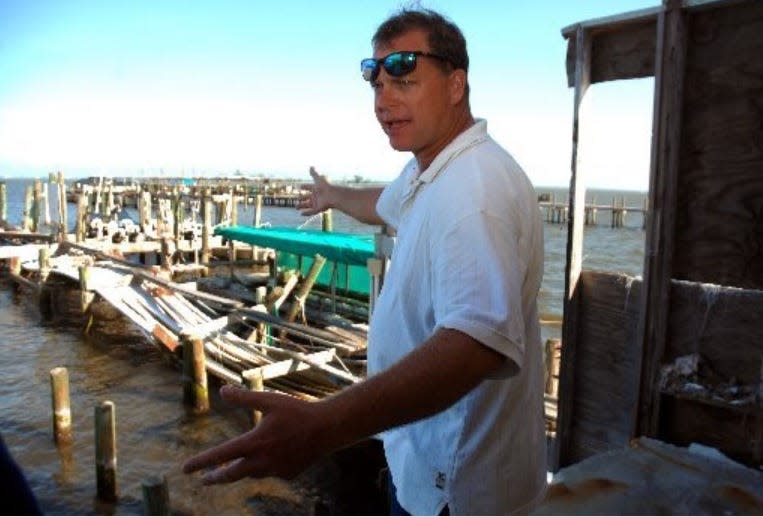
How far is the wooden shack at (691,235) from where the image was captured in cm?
273

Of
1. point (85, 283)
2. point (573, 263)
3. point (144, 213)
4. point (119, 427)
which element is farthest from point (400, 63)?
point (144, 213)

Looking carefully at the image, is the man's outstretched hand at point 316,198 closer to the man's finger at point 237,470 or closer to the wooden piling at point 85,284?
the man's finger at point 237,470

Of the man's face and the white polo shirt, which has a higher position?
the man's face

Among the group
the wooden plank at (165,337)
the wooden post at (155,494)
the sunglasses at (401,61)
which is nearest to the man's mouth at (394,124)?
the sunglasses at (401,61)

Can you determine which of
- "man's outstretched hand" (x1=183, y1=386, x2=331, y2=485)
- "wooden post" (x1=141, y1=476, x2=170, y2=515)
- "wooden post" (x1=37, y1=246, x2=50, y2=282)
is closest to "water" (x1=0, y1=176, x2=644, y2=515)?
"wooden post" (x1=37, y1=246, x2=50, y2=282)

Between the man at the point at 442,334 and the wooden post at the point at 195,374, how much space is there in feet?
30.6

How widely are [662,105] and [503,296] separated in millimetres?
2084

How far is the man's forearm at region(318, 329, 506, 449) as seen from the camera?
129cm

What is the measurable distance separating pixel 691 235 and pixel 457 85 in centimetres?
169

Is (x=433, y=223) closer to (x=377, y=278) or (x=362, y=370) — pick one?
(x=377, y=278)

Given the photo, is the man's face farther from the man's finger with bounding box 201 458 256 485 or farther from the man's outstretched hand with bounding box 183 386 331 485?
the man's finger with bounding box 201 458 256 485

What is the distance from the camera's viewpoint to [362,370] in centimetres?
1124

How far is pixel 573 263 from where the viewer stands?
3492mm

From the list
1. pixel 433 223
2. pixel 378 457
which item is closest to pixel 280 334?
pixel 378 457
